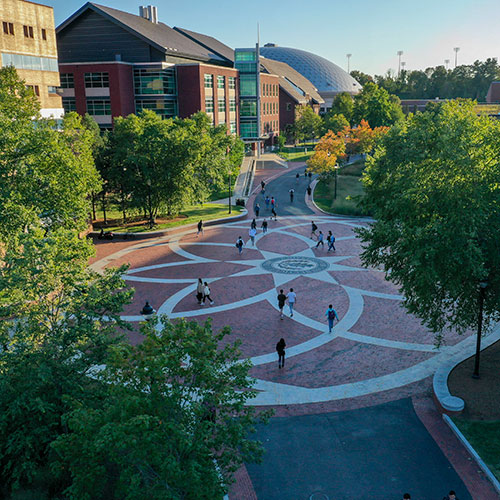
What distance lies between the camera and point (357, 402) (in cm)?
1647

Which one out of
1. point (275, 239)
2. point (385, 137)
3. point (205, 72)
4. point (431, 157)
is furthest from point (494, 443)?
point (205, 72)

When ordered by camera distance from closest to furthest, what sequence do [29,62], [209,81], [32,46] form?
[32,46] < [29,62] < [209,81]

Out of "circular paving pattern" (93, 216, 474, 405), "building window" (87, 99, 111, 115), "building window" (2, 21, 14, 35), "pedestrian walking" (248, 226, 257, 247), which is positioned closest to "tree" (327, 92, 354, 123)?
"building window" (87, 99, 111, 115)

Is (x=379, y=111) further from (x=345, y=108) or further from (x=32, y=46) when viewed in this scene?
(x=32, y=46)

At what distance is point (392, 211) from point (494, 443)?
7.37 m

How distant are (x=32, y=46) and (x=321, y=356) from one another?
2997cm

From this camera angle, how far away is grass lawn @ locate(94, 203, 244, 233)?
4072 centimetres

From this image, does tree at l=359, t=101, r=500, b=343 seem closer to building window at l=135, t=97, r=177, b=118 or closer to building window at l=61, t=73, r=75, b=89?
building window at l=135, t=97, r=177, b=118

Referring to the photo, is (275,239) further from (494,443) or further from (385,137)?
(494,443)

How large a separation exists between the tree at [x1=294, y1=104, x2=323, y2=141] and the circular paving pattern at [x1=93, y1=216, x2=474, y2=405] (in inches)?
2595

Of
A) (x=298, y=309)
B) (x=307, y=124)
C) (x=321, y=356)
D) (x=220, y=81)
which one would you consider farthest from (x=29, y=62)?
(x=307, y=124)

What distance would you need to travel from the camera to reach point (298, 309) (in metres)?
24.3

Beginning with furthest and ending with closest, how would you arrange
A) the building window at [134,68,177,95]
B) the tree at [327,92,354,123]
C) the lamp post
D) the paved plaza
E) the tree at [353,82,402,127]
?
the tree at [327,92,354,123] → the tree at [353,82,402,127] → the building window at [134,68,177,95] → the lamp post → the paved plaza

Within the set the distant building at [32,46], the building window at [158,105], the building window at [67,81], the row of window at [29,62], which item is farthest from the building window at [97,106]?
the row of window at [29,62]
